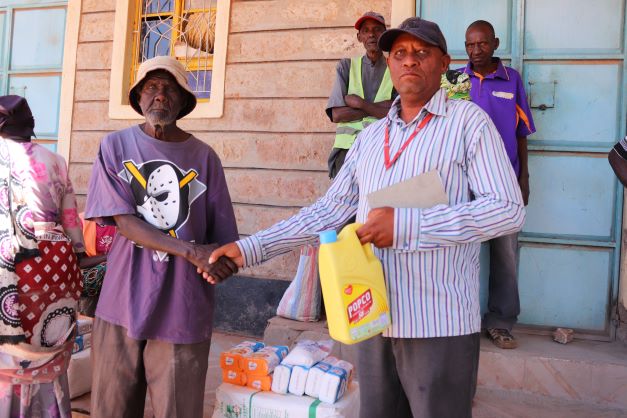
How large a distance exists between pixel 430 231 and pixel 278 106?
365cm

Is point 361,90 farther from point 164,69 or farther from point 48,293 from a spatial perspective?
point 48,293

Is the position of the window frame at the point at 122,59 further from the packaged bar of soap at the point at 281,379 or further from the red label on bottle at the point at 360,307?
the red label on bottle at the point at 360,307

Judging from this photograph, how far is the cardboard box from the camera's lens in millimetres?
2547

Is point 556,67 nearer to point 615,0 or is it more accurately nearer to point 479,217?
point 615,0

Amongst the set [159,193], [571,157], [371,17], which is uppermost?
[371,17]

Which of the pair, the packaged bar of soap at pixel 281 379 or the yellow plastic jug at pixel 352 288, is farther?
the packaged bar of soap at pixel 281 379

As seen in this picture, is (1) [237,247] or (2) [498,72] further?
(2) [498,72]

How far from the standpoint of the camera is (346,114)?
397 cm

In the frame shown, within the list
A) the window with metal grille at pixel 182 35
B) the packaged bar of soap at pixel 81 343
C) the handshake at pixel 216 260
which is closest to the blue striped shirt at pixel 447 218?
the handshake at pixel 216 260

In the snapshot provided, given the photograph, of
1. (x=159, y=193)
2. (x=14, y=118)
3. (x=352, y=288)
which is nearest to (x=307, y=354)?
(x=159, y=193)

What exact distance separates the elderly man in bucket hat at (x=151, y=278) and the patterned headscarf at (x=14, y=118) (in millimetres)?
770

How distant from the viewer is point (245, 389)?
2732 millimetres

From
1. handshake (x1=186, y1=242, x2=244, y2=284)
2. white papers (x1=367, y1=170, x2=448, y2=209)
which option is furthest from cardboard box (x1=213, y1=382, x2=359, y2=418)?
white papers (x1=367, y1=170, x2=448, y2=209)

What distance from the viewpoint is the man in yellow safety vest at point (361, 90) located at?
12.8 ft
